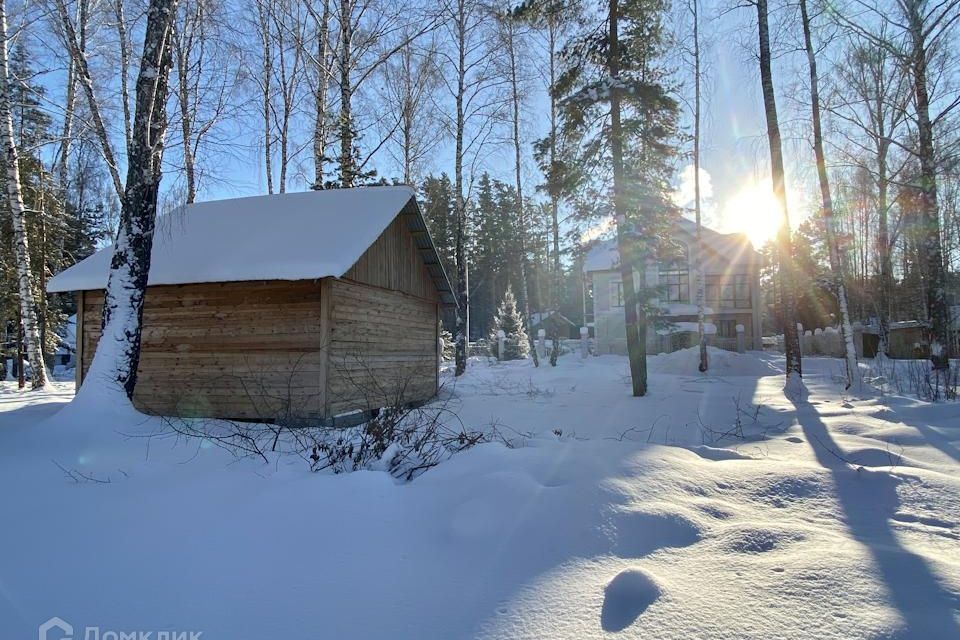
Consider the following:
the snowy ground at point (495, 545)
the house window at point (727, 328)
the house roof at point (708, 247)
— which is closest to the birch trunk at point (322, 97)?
the snowy ground at point (495, 545)

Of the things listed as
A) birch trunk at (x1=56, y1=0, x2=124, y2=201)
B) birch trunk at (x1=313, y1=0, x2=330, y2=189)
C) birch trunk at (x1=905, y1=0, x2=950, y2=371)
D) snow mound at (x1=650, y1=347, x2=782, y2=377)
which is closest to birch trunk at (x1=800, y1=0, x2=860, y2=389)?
birch trunk at (x1=905, y1=0, x2=950, y2=371)

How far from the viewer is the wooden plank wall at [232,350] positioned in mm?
8477

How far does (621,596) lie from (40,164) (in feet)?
70.4

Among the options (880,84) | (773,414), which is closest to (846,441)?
(773,414)

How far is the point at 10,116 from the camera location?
1216 centimetres

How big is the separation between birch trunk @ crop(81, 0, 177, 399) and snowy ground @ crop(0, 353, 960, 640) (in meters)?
1.64

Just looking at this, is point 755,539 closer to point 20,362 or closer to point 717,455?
point 717,455

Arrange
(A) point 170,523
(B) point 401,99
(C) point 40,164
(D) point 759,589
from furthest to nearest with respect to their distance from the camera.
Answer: (B) point 401,99
(C) point 40,164
(A) point 170,523
(D) point 759,589

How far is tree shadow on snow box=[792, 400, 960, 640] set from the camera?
1.77 m

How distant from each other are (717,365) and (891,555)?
53.1 ft

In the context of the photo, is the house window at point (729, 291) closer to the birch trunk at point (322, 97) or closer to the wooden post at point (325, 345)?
the birch trunk at point (322, 97)

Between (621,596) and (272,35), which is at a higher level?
(272,35)

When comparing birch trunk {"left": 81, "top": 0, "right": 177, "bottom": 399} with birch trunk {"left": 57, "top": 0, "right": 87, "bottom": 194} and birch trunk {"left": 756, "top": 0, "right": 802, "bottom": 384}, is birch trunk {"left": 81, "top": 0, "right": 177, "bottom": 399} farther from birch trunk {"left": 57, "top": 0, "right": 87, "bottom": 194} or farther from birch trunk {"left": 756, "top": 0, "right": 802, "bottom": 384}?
birch trunk {"left": 756, "top": 0, "right": 802, "bottom": 384}

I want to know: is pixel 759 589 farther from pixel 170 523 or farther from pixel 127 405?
pixel 127 405
